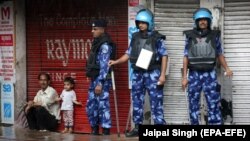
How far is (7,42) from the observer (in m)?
11.4

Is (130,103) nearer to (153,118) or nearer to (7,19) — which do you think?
(153,118)

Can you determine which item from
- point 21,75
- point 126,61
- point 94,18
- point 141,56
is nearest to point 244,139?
point 141,56

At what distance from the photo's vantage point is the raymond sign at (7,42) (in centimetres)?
1134

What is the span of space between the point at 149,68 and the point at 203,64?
2.96 ft

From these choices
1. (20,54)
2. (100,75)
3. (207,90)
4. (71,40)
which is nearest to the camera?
(207,90)

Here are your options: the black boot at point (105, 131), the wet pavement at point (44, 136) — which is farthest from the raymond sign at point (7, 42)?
the black boot at point (105, 131)

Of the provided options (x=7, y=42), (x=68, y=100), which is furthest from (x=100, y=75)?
(x=7, y=42)

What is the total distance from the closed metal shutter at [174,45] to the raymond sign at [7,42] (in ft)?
10.3

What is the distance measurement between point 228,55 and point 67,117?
329cm

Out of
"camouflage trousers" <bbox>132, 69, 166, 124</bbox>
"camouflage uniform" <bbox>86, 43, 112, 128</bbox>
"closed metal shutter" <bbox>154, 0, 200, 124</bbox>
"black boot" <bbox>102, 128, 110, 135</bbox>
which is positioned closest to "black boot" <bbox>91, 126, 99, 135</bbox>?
"camouflage uniform" <bbox>86, 43, 112, 128</bbox>

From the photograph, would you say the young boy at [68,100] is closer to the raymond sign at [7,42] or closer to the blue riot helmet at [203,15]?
the raymond sign at [7,42]

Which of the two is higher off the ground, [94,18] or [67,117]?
[94,18]

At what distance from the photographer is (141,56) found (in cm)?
920

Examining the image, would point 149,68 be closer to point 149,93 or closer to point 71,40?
point 149,93
